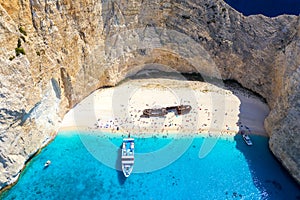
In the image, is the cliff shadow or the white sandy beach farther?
the white sandy beach

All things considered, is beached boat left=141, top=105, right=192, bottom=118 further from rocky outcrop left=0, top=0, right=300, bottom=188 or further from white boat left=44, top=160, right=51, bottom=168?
white boat left=44, top=160, right=51, bottom=168

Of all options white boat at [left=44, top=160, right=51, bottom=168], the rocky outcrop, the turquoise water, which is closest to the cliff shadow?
the turquoise water

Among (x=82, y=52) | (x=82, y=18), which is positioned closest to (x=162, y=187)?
(x=82, y=52)

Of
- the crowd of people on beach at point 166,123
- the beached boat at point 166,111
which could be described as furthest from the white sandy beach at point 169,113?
the beached boat at point 166,111

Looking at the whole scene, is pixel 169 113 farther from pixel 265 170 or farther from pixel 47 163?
pixel 47 163

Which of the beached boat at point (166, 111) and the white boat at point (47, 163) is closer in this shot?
the white boat at point (47, 163)

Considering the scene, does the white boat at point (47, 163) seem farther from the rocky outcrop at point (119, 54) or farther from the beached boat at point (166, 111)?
the beached boat at point (166, 111)
